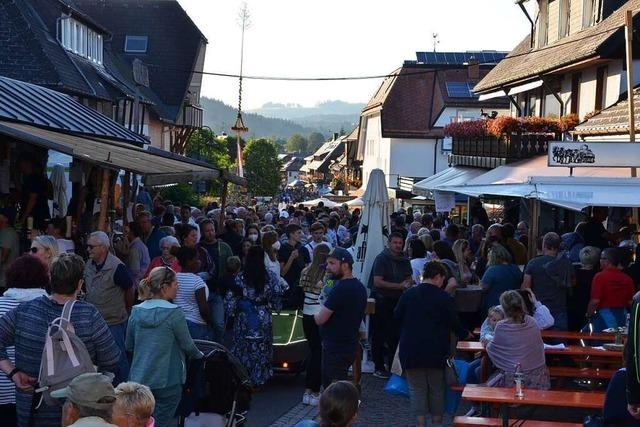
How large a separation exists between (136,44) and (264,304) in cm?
4605

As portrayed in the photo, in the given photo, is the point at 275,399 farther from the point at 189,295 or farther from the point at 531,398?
the point at 531,398

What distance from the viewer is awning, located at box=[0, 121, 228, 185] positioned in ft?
38.4

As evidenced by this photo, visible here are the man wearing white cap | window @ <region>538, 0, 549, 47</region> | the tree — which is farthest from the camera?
the tree

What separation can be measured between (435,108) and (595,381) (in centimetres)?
5058

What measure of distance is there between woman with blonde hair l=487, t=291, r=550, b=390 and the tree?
81.6 metres

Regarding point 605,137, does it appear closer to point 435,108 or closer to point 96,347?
point 96,347

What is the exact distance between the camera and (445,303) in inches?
392

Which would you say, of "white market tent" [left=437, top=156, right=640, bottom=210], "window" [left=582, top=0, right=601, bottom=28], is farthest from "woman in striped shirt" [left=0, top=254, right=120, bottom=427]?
"window" [left=582, top=0, right=601, bottom=28]

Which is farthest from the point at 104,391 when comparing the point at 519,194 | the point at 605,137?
the point at 605,137

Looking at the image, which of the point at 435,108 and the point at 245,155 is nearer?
the point at 435,108

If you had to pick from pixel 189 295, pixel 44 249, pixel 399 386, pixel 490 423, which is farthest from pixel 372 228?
pixel 44 249

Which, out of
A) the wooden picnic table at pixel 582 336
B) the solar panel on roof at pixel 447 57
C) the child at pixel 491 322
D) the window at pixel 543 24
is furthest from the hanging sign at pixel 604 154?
the solar panel on roof at pixel 447 57

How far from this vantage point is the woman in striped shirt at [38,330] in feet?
22.1

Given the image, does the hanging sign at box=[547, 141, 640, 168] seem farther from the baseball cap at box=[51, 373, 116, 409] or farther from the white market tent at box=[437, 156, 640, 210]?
the baseball cap at box=[51, 373, 116, 409]
